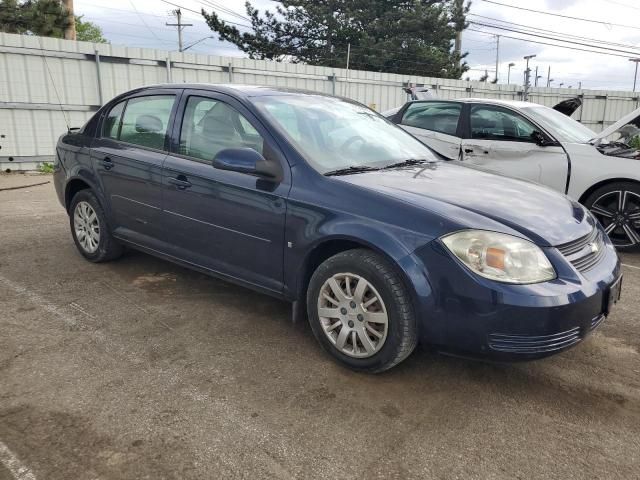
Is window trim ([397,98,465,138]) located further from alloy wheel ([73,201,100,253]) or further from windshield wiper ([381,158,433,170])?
alloy wheel ([73,201,100,253])

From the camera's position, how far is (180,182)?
12.3ft

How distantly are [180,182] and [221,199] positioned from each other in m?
0.45

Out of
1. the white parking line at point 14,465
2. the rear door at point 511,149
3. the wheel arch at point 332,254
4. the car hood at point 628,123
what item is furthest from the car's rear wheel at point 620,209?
the white parking line at point 14,465

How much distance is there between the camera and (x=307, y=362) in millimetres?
3152

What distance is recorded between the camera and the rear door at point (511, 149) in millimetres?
6035

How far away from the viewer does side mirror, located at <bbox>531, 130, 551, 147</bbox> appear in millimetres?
6113

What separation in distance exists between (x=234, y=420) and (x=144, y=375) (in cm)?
69

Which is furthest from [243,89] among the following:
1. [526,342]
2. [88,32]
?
[88,32]

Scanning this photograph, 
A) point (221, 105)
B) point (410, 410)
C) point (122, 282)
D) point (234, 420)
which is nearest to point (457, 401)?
point (410, 410)

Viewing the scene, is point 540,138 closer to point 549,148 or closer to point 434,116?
point 549,148

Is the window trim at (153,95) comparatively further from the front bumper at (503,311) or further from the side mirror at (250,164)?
the front bumper at (503,311)

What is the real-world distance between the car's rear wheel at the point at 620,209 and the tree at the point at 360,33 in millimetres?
23921

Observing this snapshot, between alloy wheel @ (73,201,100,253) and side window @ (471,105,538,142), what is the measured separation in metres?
4.49

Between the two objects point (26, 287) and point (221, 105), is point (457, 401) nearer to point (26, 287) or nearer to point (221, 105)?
point (221, 105)
